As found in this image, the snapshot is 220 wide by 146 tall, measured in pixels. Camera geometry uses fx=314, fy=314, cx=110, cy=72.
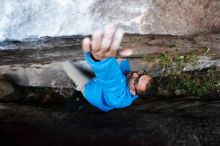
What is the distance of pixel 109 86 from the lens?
297 centimetres

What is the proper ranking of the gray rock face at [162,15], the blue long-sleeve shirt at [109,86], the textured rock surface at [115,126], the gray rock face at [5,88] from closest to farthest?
1. the blue long-sleeve shirt at [109,86]
2. the gray rock face at [162,15]
3. the textured rock surface at [115,126]
4. the gray rock face at [5,88]

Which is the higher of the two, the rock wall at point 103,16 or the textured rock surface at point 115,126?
the rock wall at point 103,16

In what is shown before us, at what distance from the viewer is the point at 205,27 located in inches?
129

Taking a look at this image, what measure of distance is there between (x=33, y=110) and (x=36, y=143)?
820 mm

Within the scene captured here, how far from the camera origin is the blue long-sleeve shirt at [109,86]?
2.45 metres

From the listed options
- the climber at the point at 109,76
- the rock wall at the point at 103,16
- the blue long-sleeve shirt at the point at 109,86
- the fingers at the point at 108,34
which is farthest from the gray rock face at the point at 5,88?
the fingers at the point at 108,34

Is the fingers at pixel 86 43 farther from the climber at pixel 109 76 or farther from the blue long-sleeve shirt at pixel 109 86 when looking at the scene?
the blue long-sleeve shirt at pixel 109 86

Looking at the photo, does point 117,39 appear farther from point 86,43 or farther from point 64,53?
point 64,53

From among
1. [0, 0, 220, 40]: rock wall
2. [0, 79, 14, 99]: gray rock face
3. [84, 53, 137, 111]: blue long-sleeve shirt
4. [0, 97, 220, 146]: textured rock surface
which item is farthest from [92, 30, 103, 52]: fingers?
[0, 79, 14, 99]: gray rock face

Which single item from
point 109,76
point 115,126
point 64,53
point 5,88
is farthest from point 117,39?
point 5,88

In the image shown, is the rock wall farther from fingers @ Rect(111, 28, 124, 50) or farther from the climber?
fingers @ Rect(111, 28, 124, 50)

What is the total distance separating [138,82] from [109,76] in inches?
21.0

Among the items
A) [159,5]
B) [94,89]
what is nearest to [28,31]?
[94,89]

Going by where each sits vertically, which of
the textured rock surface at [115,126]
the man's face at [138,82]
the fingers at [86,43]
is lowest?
the textured rock surface at [115,126]
